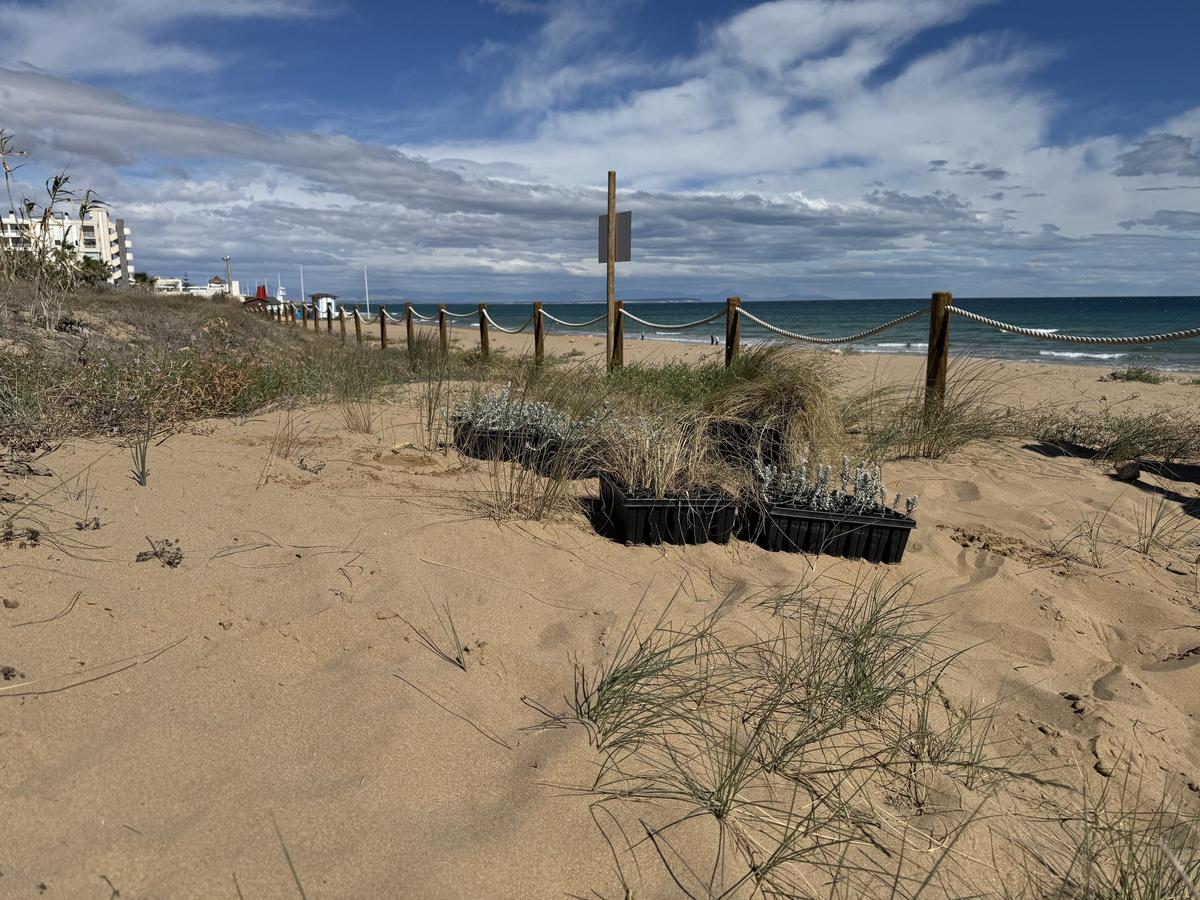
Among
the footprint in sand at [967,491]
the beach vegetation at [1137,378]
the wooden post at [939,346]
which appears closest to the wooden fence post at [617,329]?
the wooden post at [939,346]

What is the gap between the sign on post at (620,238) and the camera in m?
8.33

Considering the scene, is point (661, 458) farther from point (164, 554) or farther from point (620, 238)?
point (620, 238)

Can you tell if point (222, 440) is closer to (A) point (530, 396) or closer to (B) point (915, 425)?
(A) point (530, 396)

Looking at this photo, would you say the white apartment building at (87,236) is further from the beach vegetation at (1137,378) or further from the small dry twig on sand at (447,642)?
the beach vegetation at (1137,378)

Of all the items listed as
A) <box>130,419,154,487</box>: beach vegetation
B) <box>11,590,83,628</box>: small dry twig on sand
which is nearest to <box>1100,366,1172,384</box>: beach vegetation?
<box>130,419,154,487</box>: beach vegetation

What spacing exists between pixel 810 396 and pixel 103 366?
470cm

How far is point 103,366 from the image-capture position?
16.3 ft

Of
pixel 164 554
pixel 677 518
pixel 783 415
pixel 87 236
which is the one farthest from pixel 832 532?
pixel 87 236

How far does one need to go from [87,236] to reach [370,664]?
76.4 metres

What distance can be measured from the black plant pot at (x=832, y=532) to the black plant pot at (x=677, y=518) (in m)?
0.12

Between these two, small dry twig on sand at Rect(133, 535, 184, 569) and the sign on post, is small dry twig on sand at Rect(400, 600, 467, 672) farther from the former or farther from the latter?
the sign on post

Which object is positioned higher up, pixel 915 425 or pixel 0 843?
pixel 915 425

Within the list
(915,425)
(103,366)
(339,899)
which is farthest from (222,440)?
(915,425)

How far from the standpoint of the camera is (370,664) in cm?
210
